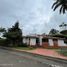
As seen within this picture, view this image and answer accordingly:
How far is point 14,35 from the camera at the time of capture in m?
51.2

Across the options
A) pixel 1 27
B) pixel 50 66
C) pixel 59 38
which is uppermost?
pixel 1 27

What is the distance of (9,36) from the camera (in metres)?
51.4

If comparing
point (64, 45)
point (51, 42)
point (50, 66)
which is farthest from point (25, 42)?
point (50, 66)

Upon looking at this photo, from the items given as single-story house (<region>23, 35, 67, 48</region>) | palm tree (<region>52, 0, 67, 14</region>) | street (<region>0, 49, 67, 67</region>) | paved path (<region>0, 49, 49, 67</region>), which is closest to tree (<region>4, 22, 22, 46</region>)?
single-story house (<region>23, 35, 67, 48</region>)

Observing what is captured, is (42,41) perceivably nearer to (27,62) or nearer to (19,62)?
(27,62)

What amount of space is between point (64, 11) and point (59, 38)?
36.0 feet

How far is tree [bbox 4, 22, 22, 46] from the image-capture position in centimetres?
5116

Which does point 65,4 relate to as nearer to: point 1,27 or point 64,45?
point 64,45

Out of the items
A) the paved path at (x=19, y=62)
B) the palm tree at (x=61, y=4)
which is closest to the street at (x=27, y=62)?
the paved path at (x=19, y=62)

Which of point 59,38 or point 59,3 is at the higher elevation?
point 59,3

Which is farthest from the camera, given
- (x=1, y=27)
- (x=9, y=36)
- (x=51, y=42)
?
(x=1, y=27)

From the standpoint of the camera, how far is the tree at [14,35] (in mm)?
51156

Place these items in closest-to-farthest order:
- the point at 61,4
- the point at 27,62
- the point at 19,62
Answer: the point at 19,62 → the point at 27,62 → the point at 61,4

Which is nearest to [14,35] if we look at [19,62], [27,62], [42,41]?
[42,41]
